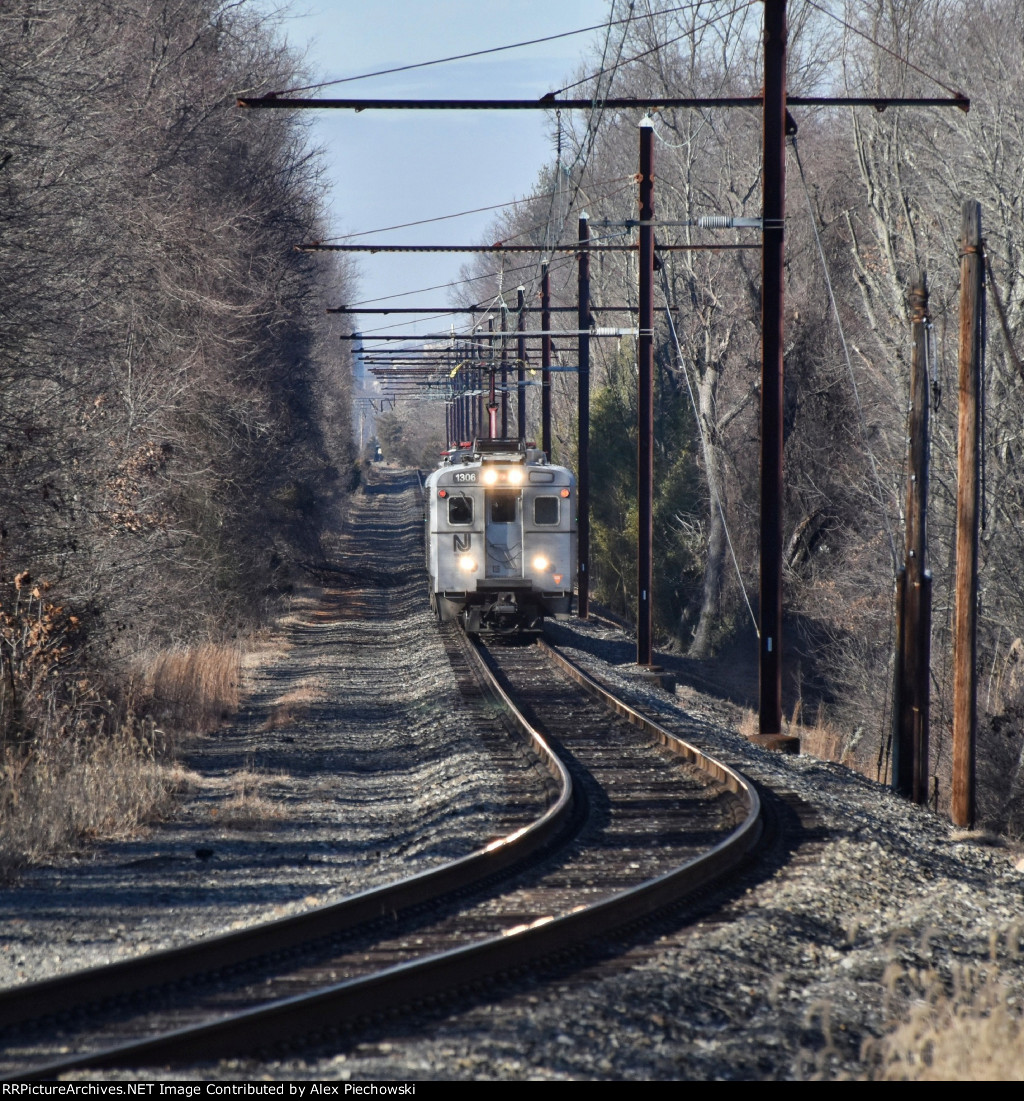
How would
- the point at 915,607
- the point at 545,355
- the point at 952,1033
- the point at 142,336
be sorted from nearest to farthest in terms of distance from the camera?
the point at 952,1033 → the point at 915,607 → the point at 142,336 → the point at 545,355

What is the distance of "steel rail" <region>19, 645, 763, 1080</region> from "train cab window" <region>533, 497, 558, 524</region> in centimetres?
1330

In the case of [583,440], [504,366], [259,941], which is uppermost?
[504,366]

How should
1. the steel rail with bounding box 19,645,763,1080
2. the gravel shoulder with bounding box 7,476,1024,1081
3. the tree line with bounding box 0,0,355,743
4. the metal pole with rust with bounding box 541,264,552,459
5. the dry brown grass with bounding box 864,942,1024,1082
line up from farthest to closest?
the metal pole with rust with bounding box 541,264,552,459, the tree line with bounding box 0,0,355,743, the gravel shoulder with bounding box 7,476,1024,1081, the steel rail with bounding box 19,645,763,1080, the dry brown grass with bounding box 864,942,1024,1082

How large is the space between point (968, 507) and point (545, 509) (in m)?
10.1

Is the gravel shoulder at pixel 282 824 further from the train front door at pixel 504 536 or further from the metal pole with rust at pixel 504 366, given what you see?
the metal pole with rust at pixel 504 366

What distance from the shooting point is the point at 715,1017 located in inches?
226

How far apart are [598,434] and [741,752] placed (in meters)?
28.0

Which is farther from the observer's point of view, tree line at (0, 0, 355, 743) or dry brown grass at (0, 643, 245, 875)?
tree line at (0, 0, 355, 743)

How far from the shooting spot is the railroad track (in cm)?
526

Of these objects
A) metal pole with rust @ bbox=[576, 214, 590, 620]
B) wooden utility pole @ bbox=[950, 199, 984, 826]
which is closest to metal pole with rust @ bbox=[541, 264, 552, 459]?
metal pole with rust @ bbox=[576, 214, 590, 620]

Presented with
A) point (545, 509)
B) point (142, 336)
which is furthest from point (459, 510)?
point (142, 336)

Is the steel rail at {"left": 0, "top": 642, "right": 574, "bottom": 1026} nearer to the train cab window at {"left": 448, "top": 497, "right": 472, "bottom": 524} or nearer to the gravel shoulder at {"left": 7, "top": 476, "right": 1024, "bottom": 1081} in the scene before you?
the gravel shoulder at {"left": 7, "top": 476, "right": 1024, "bottom": 1081}

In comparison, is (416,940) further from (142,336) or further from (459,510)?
→ (142,336)

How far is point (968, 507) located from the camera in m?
12.2
